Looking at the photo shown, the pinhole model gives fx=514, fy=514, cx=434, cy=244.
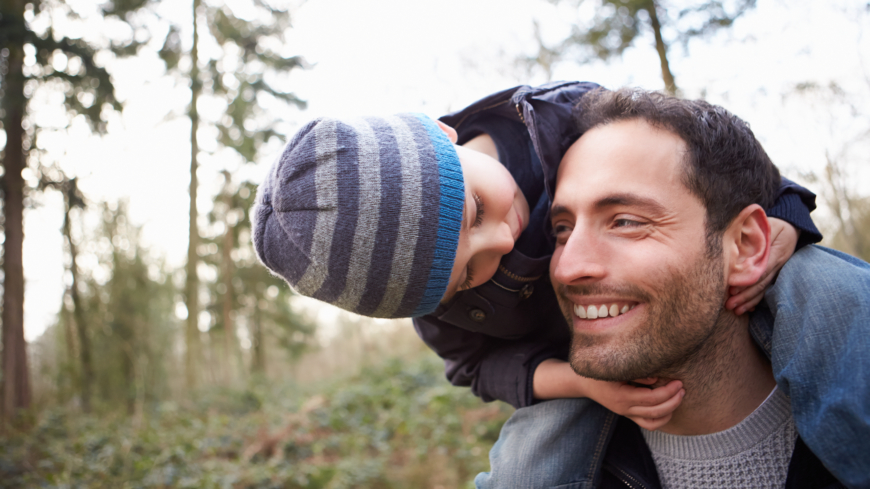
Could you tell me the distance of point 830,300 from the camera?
1306mm

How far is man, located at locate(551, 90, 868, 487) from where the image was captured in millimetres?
1533

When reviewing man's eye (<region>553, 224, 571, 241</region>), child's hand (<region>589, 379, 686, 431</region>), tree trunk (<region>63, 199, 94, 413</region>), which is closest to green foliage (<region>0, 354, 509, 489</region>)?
tree trunk (<region>63, 199, 94, 413</region>)

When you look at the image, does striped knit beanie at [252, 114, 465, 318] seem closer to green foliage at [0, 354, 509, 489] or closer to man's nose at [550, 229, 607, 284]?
man's nose at [550, 229, 607, 284]

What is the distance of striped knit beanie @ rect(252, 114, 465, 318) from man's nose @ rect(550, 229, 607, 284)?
0.35m

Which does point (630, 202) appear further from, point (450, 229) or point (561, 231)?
point (450, 229)

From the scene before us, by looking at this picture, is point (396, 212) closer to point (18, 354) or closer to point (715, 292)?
point (715, 292)

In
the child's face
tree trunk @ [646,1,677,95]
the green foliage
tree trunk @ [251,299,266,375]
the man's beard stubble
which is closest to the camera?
the man's beard stubble

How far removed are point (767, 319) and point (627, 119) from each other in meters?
0.78

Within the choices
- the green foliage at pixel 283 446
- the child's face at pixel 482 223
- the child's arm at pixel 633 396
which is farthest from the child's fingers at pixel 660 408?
the green foliage at pixel 283 446

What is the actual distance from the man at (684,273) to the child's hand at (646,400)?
0.18ft

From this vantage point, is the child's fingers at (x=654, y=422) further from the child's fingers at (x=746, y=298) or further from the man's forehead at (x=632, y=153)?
the man's forehead at (x=632, y=153)

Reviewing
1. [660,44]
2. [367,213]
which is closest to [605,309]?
[367,213]

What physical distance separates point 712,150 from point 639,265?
452 millimetres

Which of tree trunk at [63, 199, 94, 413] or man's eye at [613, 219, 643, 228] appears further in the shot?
tree trunk at [63, 199, 94, 413]
